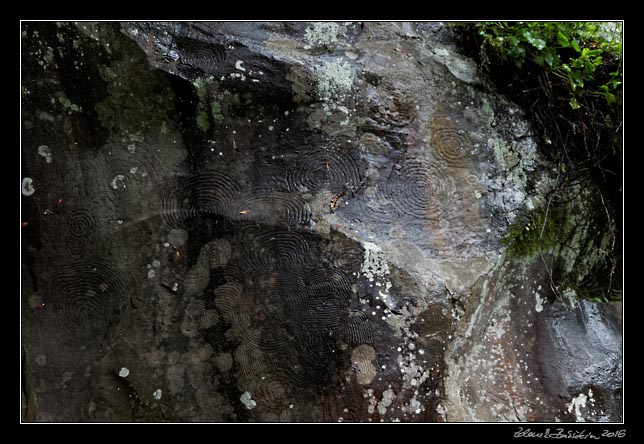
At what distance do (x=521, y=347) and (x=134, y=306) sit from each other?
6.88 feet

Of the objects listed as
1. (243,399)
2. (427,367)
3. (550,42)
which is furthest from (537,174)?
(243,399)

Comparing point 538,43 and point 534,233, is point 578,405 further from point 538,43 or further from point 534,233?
point 538,43

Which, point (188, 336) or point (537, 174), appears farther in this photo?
point (537, 174)

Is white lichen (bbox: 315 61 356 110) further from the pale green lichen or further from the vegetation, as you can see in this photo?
the pale green lichen

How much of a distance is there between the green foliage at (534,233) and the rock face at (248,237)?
0.26ft

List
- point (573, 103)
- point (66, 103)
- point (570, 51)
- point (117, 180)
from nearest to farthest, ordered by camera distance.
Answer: point (66, 103), point (117, 180), point (573, 103), point (570, 51)

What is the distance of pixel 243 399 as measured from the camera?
2.48m

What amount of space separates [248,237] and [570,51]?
2.03 meters

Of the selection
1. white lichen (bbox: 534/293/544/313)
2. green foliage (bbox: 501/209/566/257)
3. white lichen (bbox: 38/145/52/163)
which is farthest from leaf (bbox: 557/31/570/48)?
white lichen (bbox: 38/145/52/163)

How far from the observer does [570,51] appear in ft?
8.82

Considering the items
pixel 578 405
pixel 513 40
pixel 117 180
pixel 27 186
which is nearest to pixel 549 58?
pixel 513 40

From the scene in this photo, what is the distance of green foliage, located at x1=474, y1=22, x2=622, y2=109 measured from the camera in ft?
8.47

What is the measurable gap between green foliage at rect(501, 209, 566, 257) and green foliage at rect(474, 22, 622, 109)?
0.61 m

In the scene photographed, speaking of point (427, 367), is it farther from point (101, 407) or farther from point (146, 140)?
point (146, 140)
